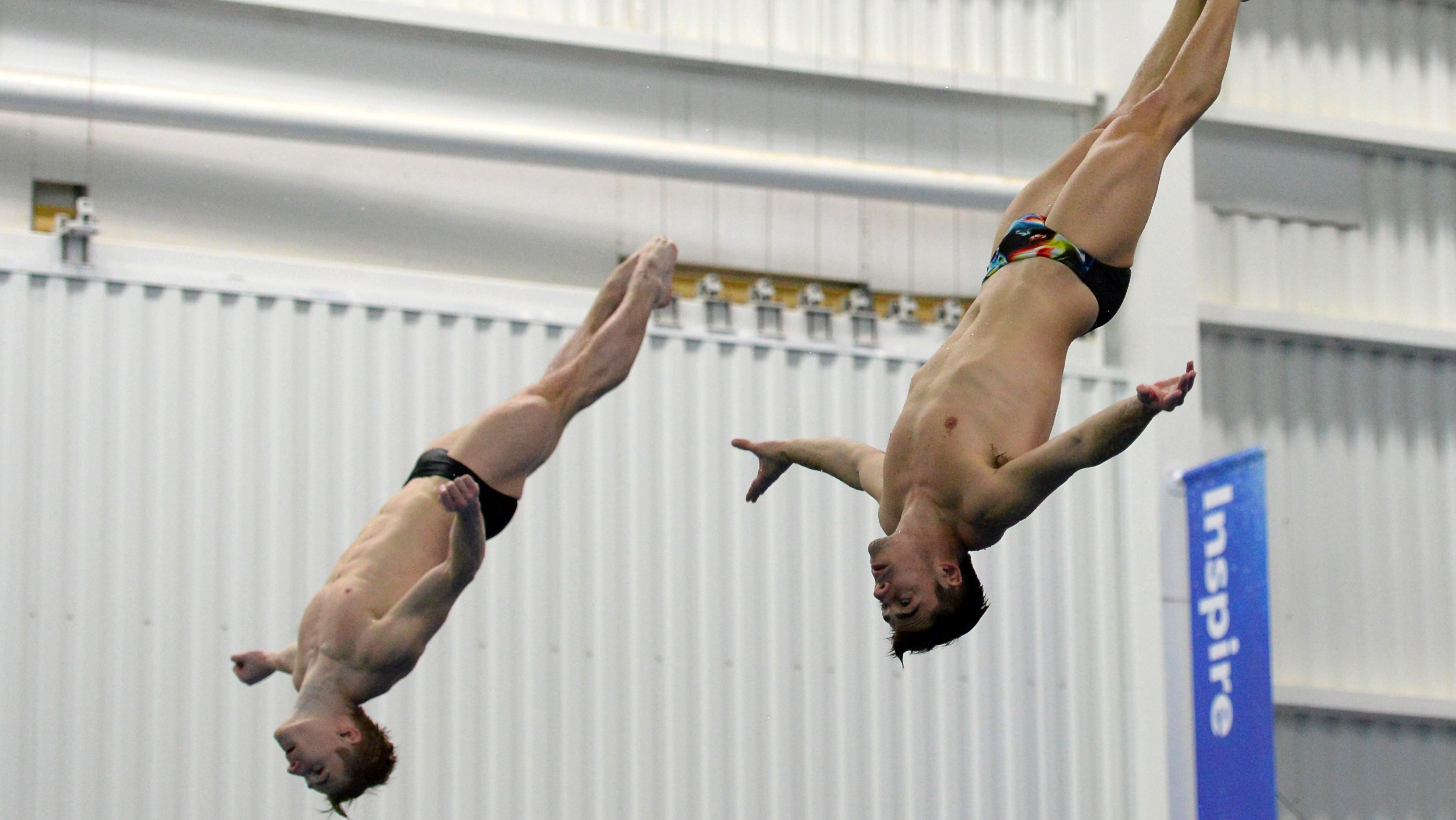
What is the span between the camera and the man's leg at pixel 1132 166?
6258 millimetres

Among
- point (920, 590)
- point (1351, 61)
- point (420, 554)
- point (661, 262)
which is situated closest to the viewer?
point (920, 590)

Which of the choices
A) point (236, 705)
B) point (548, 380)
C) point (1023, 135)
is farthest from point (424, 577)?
point (1023, 135)

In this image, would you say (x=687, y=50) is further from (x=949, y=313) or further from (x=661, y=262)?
(x=661, y=262)

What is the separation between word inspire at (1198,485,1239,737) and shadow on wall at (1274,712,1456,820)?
3.17 ft

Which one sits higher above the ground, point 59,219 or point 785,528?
point 59,219

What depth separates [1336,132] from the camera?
42.3 ft

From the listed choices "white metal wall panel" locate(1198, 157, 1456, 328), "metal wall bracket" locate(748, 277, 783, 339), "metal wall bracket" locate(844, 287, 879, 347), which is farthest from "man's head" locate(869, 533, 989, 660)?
"white metal wall panel" locate(1198, 157, 1456, 328)

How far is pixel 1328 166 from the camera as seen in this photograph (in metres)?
13.1

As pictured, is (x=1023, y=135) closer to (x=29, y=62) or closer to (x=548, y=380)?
(x=548, y=380)

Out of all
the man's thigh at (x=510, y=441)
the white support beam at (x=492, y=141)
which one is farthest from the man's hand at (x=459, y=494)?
the white support beam at (x=492, y=141)

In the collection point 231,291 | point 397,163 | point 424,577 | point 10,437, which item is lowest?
point 424,577

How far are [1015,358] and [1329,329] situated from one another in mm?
7203

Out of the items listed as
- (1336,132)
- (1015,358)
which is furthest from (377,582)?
(1336,132)

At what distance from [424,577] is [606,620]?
354cm
